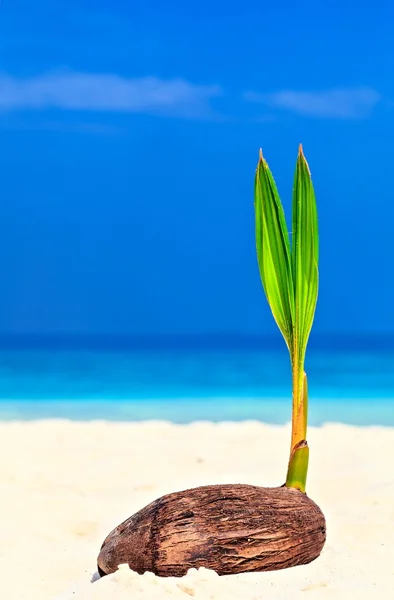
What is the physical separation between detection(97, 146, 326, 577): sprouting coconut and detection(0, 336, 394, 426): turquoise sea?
657cm

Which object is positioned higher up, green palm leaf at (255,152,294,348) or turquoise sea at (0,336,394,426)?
turquoise sea at (0,336,394,426)

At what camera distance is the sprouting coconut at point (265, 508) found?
3078 mm

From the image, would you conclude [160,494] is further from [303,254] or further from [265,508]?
[303,254]

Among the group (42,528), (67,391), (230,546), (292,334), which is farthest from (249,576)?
(67,391)

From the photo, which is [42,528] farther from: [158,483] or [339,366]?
[339,366]

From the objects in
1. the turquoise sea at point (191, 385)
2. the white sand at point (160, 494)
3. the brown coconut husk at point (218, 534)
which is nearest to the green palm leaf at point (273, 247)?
the brown coconut husk at point (218, 534)

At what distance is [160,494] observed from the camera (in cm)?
499

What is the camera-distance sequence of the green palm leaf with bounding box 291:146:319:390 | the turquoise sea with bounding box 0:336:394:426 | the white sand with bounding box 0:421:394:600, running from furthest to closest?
the turquoise sea with bounding box 0:336:394:426 → the green palm leaf with bounding box 291:146:319:390 → the white sand with bounding box 0:421:394:600

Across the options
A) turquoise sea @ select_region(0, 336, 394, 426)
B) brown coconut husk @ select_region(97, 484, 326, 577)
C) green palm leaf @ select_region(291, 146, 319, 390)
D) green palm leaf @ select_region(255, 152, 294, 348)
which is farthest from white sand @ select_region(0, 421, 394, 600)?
turquoise sea @ select_region(0, 336, 394, 426)

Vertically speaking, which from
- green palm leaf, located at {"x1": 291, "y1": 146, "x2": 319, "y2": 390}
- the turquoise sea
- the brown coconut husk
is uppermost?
the turquoise sea

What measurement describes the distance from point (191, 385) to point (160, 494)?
9.66 metres

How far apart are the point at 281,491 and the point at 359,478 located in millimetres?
2143

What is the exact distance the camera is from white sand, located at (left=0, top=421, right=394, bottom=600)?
304cm

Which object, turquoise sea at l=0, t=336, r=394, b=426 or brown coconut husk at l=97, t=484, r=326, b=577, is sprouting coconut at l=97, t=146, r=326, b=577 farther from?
turquoise sea at l=0, t=336, r=394, b=426
